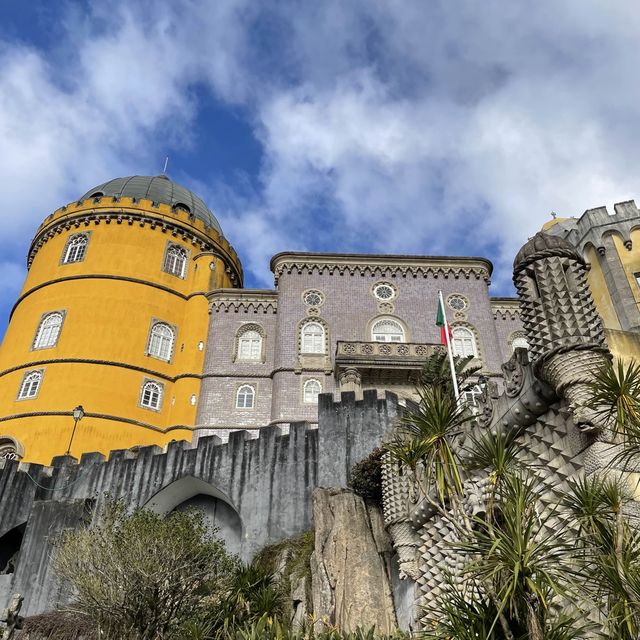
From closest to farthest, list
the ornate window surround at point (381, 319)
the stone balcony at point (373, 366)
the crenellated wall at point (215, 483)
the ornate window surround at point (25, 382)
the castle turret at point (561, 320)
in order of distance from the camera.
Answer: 1. the castle turret at point (561, 320)
2. the crenellated wall at point (215, 483)
3. the stone balcony at point (373, 366)
4. the ornate window surround at point (25, 382)
5. the ornate window surround at point (381, 319)

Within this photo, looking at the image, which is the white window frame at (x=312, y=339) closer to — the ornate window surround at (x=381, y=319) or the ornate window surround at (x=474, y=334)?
the ornate window surround at (x=381, y=319)

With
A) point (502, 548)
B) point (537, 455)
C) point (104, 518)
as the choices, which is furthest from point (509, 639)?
point (104, 518)

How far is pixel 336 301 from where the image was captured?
29266mm

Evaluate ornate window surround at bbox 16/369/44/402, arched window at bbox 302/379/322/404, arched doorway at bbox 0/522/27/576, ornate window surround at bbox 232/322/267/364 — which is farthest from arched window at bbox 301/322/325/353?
arched doorway at bbox 0/522/27/576

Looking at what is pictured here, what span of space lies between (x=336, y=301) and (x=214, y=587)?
1748 centimetres

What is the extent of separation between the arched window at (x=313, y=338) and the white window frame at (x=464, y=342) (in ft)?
19.6

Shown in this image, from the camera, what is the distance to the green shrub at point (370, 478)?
1474 centimetres

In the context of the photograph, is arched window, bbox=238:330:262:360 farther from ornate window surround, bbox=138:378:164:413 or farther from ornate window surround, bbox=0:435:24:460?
ornate window surround, bbox=0:435:24:460

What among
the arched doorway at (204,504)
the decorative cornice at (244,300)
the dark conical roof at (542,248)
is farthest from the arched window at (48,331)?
the dark conical roof at (542,248)

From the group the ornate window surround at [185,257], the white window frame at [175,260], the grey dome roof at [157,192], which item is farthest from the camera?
the grey dome roof at [157,192]

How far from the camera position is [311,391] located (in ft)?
86.7

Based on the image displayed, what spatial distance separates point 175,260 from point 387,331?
1133 cm

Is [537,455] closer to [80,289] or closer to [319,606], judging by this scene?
[319,606]

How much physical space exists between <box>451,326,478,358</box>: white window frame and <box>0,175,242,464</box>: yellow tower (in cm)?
1156
